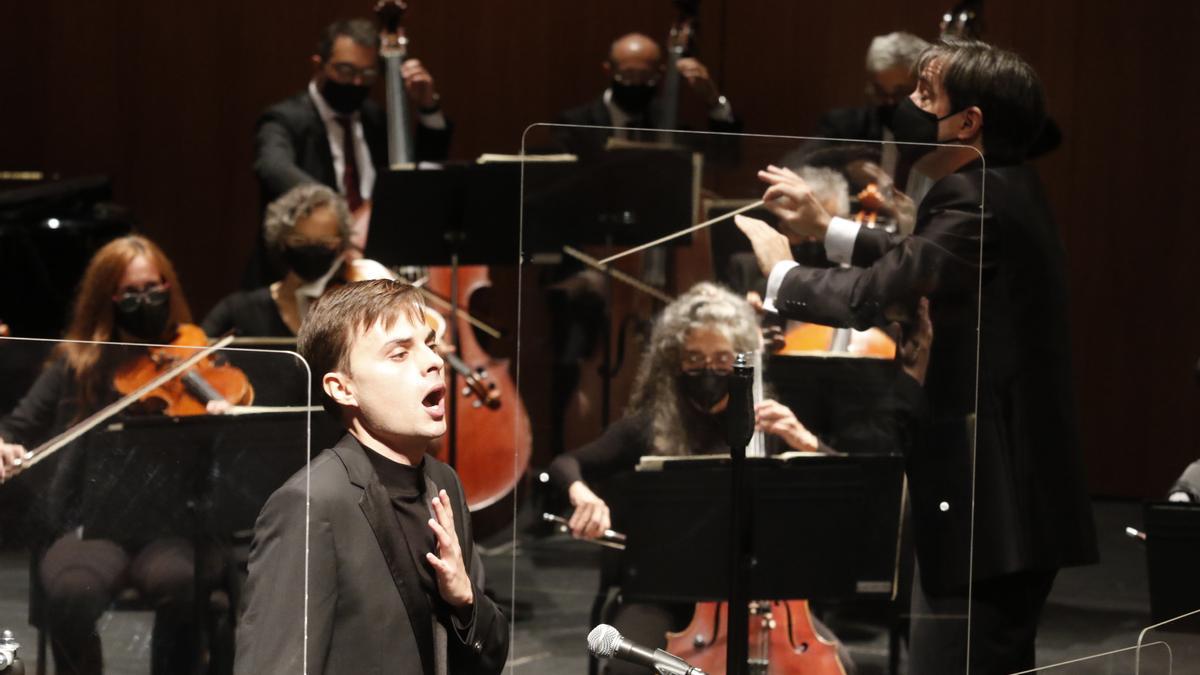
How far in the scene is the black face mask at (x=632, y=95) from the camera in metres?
4.85

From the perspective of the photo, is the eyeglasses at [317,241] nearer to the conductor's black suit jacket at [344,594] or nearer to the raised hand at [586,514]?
the raised hand at [586,514]

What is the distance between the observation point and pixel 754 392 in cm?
249

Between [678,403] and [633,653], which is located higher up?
[678,403]

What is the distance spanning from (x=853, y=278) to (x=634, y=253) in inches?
14.3

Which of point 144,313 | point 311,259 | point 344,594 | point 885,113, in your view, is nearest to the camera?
point 344,594

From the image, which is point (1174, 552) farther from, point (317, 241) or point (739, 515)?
point (317, 241)

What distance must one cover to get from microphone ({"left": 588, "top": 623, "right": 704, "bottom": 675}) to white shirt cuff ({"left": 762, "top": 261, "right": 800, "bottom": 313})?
2.66 feet

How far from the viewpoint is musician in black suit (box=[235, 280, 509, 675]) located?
1.87 metres

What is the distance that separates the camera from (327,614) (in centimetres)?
191

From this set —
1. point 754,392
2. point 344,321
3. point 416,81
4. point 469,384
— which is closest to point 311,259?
point 469,384

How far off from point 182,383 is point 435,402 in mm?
367

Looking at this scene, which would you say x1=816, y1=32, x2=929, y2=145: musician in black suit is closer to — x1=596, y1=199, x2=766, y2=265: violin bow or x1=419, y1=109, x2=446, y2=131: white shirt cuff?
x1=419, y1=109, x2=446, y2=131: white shirt cuff

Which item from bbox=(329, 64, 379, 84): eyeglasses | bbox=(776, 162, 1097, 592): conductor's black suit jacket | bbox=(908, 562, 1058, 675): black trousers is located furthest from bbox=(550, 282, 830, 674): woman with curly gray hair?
bbox=(329, 64, 379, 84): eyeglasses

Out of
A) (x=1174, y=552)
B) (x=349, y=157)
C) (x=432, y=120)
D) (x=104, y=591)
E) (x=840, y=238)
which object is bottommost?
(x=1174, y=552)
